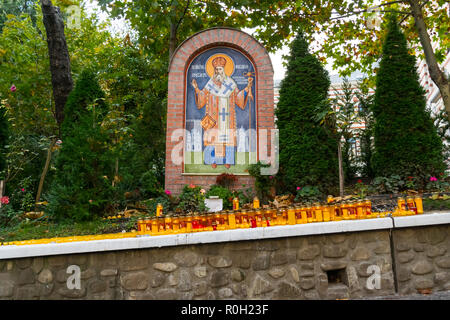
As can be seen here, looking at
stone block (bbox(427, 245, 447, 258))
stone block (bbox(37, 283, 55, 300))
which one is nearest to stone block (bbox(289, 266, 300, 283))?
stone block (bbox(427, 245, 447, 258))

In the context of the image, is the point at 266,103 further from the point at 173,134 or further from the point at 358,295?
the point at 358,295

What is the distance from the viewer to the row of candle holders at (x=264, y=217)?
367cm

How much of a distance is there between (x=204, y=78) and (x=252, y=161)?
1913 mm

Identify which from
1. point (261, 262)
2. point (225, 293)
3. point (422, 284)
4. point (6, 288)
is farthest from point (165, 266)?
point (422, 284)

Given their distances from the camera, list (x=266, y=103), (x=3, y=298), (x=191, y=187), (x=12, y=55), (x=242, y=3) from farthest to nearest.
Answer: (x=12, y=55), (x=242, y=3), (x=266, y=103), (x=191, y=187), (x=3, y=298)

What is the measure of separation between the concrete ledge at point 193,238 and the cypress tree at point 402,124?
2761 millimetres

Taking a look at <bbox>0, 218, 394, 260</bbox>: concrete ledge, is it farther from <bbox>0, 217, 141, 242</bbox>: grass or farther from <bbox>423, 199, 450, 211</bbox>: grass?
<bbox>423, 199, 450, 211</bbox>: grass

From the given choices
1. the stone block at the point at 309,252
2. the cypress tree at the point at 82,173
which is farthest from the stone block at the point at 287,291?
the cypress tree at the point at 82,173

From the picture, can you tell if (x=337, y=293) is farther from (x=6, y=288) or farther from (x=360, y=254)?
(x=6, y=288)

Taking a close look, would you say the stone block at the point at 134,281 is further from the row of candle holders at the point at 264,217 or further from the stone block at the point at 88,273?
the row of candle holders at the point at 264,217

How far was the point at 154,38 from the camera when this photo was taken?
9133 mm

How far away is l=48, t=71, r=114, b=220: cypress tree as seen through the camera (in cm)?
471

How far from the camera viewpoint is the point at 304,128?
5.79 meters

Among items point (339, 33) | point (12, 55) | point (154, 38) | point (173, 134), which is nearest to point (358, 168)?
point (339, 33)
